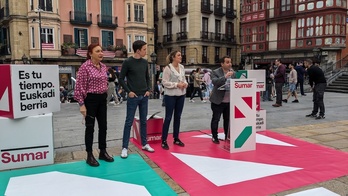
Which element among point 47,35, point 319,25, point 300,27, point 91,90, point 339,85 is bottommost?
point 339,85

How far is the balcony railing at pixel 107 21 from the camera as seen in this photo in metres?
28.1

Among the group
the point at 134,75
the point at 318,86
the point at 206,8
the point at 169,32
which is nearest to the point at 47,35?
the point at 169,32

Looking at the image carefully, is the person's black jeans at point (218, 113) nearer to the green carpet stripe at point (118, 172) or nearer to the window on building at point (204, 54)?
the green carpet stripe at point (118, 172)

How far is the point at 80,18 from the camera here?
2723 centimetres

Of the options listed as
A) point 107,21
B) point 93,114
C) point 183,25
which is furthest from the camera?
point 183,25

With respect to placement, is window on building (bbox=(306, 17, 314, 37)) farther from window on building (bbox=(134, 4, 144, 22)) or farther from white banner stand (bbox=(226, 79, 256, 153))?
white banner stand (bbox=(226, 79, 256, 153))

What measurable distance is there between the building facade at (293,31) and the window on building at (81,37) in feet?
54.2

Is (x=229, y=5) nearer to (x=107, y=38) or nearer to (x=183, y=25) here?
(x=183, y=25)

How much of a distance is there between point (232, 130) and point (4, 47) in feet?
91.6

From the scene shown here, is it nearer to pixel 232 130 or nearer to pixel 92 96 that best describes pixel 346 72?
pixel 232 130

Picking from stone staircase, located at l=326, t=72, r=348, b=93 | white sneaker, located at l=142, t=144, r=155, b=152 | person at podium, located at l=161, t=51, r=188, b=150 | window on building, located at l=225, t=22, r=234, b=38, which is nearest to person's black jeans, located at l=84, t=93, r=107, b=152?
white sneaker, located at l=142, t=144, r=155, b=152

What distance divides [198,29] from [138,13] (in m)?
7.32

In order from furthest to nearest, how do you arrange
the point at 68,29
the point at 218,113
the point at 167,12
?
the point at 167,12 → the point at 68,29 → the point at 218,113

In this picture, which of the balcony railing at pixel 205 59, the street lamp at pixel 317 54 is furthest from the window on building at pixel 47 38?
the street lamp at pixel 317 54
